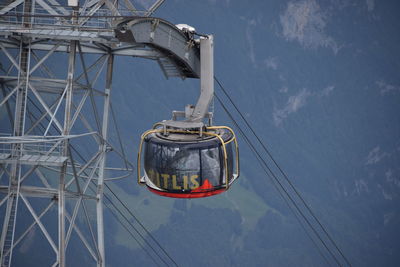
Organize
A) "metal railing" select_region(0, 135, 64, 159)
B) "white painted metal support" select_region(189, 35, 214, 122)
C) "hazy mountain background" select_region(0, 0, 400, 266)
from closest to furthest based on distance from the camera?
"white painted metal support" select_region(189, 35, 214, 122), "metal railing" select_region(0, 135, 64, 159), "hazy mountain background" select_region(0, 0, 400, 266)

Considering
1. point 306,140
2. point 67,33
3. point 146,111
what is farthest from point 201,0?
point 67,33

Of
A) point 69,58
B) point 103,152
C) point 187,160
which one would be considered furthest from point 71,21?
point 187,160

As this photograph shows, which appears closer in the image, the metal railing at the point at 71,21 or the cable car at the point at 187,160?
the cable car at the point at 187,160

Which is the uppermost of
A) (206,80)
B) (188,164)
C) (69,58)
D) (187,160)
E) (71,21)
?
(71,21)

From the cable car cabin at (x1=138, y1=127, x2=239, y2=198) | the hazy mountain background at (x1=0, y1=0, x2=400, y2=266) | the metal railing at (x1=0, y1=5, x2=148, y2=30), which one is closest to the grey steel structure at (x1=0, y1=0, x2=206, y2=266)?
the metal railing at (x1=0, y1=5, x2=148, y2=30)

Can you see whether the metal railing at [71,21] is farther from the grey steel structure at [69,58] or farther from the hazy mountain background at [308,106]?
the hazy mountain background at [308,106]

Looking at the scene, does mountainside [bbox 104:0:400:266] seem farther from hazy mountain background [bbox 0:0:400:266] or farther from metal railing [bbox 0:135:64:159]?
metal railing [bbox 0:135:64:159]

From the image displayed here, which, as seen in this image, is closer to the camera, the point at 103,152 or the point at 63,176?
the point at 63,176

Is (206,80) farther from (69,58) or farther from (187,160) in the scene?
(69,58)

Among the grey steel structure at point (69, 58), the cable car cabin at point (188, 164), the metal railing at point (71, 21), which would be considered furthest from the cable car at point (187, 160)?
the metal railing at point (71, 21)
